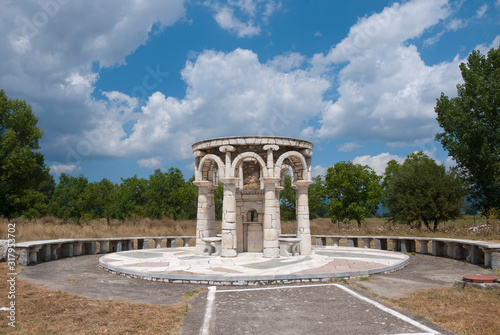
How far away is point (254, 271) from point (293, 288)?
5.78 ft

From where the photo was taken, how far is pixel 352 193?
40.6m

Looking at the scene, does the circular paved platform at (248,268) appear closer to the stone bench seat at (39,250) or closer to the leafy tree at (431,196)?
the stone bench seat at (39,250)

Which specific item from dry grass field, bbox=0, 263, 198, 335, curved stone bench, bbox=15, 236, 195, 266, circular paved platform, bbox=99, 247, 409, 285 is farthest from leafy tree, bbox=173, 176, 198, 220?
dry grass field, bbox=0, 263, 198, 335

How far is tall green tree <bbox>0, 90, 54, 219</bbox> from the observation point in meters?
27.6

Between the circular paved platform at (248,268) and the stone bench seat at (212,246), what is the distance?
1.84 ft

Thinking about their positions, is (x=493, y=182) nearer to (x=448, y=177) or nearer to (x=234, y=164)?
(x=448, y=177)

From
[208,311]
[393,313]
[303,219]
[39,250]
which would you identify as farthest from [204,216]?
[393,313]

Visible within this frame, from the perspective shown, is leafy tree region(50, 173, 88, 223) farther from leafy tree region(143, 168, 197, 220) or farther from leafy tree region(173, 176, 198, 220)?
leafy tree region(173, 176, 198, 220)

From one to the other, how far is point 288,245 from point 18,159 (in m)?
23.3

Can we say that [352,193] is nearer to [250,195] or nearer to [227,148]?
[250,195]

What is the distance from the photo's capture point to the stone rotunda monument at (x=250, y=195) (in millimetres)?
14359

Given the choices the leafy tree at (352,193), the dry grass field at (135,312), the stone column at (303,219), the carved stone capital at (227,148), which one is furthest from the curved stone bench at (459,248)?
the leafy tree at (352,193)

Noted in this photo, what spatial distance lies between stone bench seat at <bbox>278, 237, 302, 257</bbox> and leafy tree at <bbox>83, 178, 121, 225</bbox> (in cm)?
2624

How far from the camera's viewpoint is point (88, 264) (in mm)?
14562
